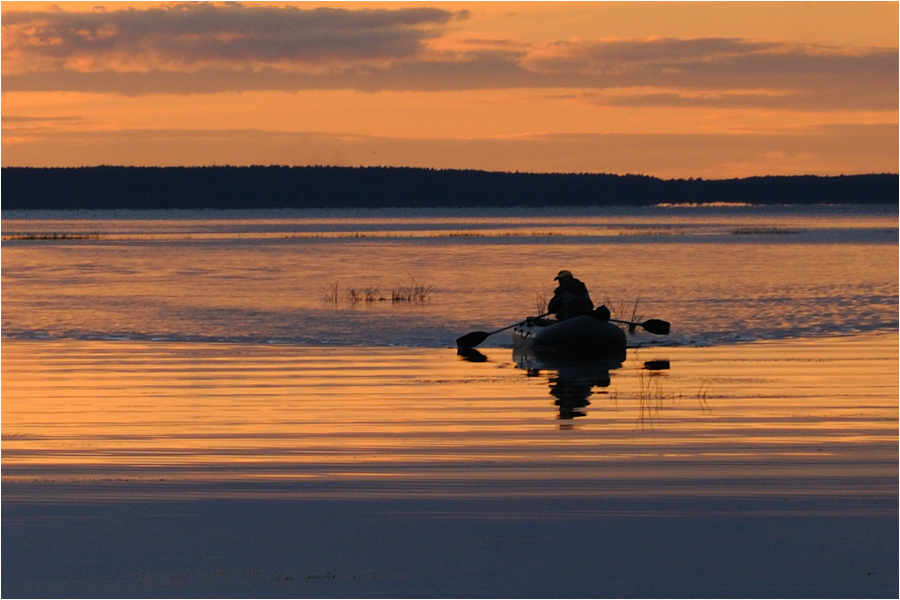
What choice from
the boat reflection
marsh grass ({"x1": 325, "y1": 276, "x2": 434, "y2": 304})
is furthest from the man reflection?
marsh grass ({"x1": 325, "y1": 276, "x2": 434, "y2": 304})

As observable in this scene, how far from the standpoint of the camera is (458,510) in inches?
404

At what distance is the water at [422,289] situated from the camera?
29.3 meters

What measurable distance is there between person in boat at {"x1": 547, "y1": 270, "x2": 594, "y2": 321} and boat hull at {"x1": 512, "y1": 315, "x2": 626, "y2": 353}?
37cm

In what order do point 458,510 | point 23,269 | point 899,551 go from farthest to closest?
1. point 23,269
2. point 458,510
3. point 899,551

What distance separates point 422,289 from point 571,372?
19.4 metres

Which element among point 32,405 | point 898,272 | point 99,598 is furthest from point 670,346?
point 898,272

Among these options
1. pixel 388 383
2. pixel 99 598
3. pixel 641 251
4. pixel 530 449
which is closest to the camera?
pixel 99 598

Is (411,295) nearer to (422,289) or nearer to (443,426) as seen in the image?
(422,289)

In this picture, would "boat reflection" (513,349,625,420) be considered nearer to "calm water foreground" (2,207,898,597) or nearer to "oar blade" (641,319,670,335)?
"calm water foreground" (2,207,898,597)

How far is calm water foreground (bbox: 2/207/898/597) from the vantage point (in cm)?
875

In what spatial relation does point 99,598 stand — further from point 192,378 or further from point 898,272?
point 898,272

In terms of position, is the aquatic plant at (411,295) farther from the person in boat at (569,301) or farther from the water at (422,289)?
the person in boat at (569,301)

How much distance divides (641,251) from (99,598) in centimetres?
6472

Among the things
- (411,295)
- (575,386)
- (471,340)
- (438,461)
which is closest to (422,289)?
(411,295)
